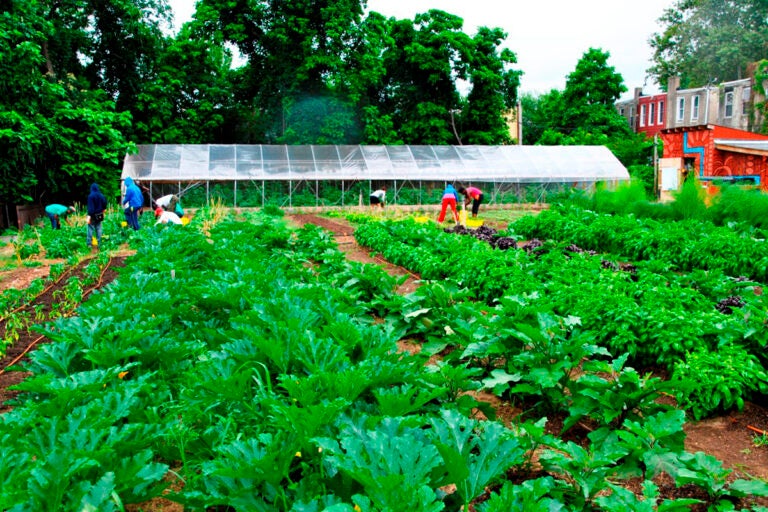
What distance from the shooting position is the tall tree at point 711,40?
39.0 meters

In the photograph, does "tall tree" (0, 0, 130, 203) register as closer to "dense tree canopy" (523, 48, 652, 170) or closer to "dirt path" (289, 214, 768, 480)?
"dirt path" (289, 214, 768, 480)

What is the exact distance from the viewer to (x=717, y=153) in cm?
2369

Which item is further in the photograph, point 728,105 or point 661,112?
point 661,112

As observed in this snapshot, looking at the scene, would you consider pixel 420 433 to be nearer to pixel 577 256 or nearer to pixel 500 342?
pixel 500 342

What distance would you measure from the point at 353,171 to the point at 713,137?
14896 millimetres

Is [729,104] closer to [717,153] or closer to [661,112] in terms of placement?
[661,112]

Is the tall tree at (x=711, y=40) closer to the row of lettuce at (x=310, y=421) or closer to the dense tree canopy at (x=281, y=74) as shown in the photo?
the dense tree canopy at (x=281, y=74)

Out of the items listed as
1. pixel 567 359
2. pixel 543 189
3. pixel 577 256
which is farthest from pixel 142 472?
pixel 543 189

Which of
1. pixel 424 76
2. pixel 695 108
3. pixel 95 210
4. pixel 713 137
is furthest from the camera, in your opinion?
pixel 695 108

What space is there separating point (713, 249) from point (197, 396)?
29.5ft

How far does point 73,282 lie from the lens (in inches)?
365

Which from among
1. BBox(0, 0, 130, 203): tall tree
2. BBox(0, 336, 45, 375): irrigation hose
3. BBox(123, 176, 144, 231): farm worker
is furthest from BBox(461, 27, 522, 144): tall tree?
BBox(0, 336, 45, 375): irrigation hose

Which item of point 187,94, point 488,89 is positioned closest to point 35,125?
point 187,94

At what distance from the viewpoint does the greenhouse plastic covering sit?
26.0m
